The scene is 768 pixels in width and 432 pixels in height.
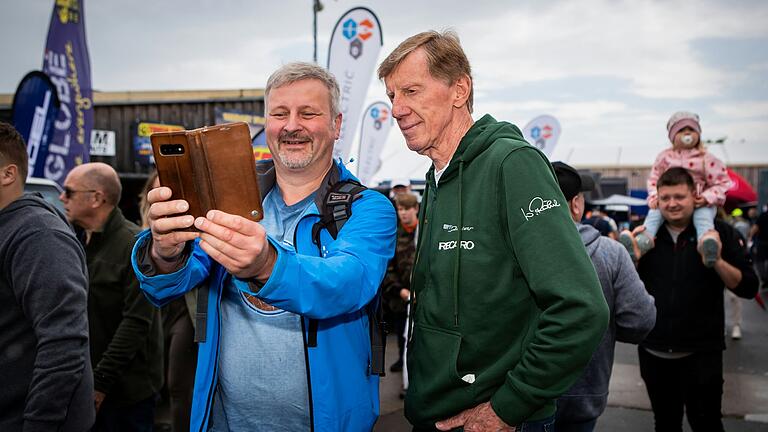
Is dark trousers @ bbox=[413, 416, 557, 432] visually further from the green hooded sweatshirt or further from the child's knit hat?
the child's knit hat

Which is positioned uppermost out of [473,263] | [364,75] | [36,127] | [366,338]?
[364,75]

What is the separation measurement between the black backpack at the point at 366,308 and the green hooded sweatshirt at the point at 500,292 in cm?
13

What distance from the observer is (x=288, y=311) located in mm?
1748

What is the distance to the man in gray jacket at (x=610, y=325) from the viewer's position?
2969 millimetres

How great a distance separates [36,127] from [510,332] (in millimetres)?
7299

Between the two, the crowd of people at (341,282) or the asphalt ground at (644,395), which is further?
the asphalt ground at (644,395)

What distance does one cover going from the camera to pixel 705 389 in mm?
3727

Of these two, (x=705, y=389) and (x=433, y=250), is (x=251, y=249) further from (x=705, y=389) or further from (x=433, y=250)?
(x=705, y=389)

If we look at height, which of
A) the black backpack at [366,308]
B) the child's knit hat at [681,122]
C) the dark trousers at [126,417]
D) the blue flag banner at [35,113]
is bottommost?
the dark trousers at [126,417]

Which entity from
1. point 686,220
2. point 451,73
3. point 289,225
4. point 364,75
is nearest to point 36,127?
point 364,75
